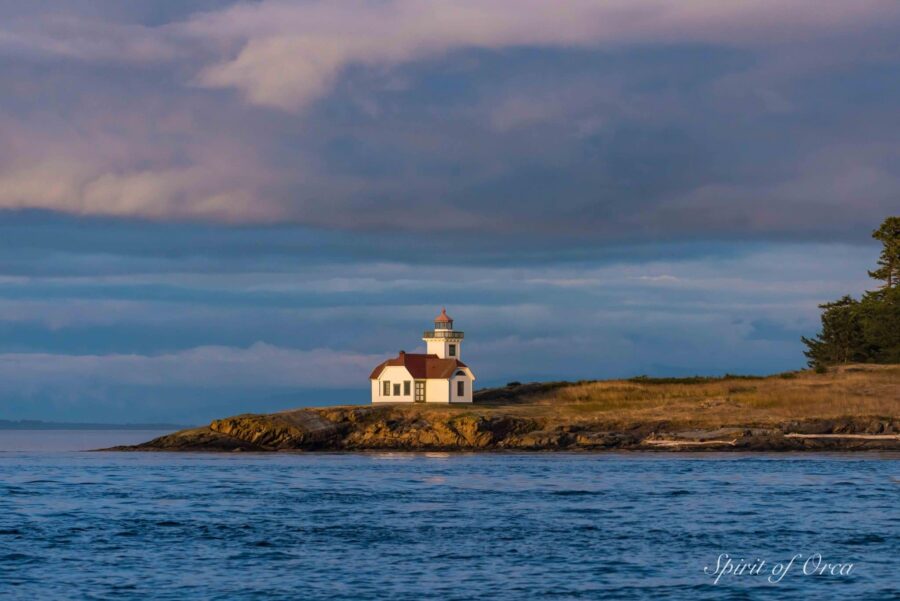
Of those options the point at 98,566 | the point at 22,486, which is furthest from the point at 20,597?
the point at 22,486

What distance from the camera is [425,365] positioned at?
114188 millimetres

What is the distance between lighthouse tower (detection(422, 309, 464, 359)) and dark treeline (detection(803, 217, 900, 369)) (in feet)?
119

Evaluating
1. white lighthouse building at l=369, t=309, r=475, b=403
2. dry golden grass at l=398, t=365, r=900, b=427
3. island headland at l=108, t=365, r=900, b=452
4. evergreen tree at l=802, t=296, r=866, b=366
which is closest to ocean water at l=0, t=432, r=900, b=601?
island headland at l=108, t=365, r=900, b=452

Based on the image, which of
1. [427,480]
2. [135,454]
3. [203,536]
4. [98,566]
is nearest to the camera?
[98,566]

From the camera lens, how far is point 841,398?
344 feet

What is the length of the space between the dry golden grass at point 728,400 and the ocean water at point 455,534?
31.0 meters

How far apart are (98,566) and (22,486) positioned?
32152 mm

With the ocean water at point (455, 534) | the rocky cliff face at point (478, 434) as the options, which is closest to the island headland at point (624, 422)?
the rocky cliff face at point (478, 434)

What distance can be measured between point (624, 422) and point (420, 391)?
2166 centimetres

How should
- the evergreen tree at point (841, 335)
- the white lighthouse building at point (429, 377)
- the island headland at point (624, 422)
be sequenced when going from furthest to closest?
the evergreen tree at point (841, 335), the white lighthouse building at point (429, 377), the island headland at point (624, 422)

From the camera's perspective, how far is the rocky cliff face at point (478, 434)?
9338cm

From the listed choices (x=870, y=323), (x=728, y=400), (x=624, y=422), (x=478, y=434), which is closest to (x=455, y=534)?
(x=478, y=434)

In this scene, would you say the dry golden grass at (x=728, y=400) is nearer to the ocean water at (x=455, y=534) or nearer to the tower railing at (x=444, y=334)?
the tower railing at (x=444, y=334)

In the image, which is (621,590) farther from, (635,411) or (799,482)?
(635,411)
